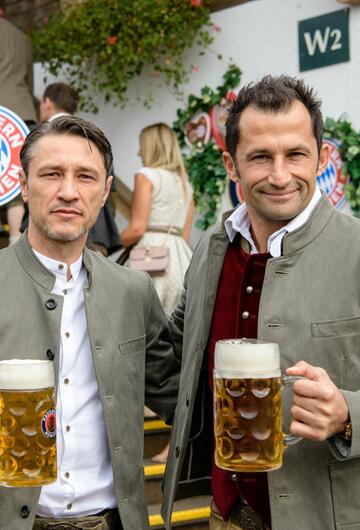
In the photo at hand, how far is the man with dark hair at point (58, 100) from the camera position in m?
4.97

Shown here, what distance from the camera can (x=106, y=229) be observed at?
4500 mm

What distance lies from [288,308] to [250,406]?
1.16 ft

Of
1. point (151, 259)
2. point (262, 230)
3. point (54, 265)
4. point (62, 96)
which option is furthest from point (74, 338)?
point (62, 96)

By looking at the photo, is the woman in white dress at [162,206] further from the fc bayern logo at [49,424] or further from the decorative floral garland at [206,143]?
the fc bayern logo at [49,424]

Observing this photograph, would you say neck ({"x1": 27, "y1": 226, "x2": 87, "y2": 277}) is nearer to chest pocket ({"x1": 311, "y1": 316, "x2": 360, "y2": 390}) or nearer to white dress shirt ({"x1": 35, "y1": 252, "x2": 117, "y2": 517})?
white dress shirt ({"x1": 35, "y1": 252, "x2": 117, "y2": 517})

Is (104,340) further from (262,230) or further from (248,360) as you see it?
(248,360)

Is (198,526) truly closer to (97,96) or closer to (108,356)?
(108,356)

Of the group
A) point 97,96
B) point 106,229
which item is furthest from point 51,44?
point 106,229

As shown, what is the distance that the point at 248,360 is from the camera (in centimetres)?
169

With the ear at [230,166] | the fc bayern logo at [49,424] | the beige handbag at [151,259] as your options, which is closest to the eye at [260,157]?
the ear at [230,166]

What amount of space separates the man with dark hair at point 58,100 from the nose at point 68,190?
286cm

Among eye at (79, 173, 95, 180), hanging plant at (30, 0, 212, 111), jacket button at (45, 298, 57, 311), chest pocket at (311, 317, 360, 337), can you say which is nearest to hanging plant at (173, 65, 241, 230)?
hanging plant at (30, 0, 212, 111)

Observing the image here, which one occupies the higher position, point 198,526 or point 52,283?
point 52,283

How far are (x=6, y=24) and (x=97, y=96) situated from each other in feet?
3.01
